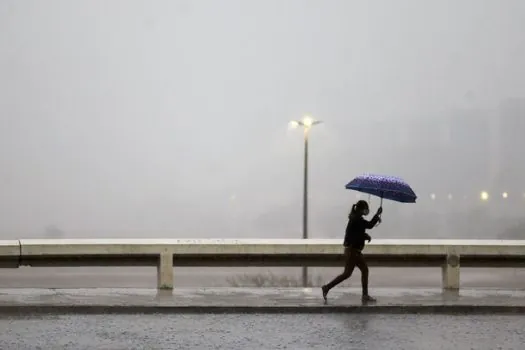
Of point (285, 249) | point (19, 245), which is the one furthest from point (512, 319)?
point (19, 245)

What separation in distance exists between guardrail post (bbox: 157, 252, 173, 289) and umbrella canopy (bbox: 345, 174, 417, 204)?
11.6ft

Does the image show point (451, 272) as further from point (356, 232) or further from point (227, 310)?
point (227, 310)

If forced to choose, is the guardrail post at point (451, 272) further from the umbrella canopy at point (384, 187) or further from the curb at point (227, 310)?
the curb at point (227, 310)

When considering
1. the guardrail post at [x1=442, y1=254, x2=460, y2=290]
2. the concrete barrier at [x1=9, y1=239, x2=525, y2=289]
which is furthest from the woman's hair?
the guardrail post at [x1=442, y1=254, x2=460, y2=290]

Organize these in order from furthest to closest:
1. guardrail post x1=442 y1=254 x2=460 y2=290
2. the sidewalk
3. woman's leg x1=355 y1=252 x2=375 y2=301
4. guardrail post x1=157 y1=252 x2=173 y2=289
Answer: guardrail post x1=442 y1=254 x2=460 y2=290, guardrail post x1=157 y1=252 x2=173 y2=289, woman's leg x1=355 y1=252 x2=375 y2=301, the sidewalk

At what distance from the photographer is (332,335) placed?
9352 mm

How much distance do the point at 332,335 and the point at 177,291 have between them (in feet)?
17.0

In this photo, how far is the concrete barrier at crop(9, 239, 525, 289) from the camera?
541 inches

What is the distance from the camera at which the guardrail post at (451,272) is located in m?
14.3

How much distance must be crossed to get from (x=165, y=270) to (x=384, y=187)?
14.0ft

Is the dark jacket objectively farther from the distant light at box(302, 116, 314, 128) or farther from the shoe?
the distant light at box(302, 116, 314, 128)

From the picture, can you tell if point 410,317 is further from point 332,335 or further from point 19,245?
point 19,245

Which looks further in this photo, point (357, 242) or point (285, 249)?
point (285, 249)

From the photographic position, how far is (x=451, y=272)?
1443 cm
